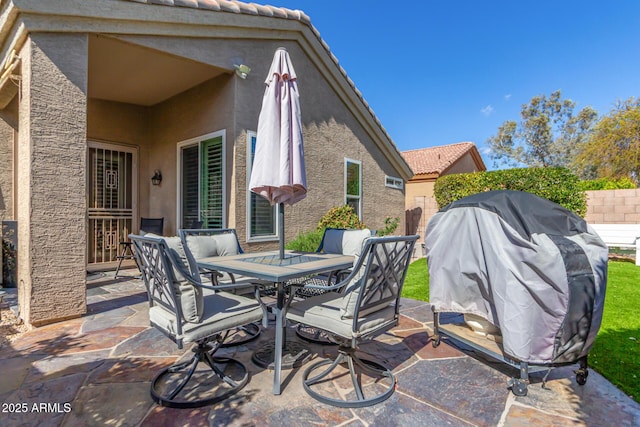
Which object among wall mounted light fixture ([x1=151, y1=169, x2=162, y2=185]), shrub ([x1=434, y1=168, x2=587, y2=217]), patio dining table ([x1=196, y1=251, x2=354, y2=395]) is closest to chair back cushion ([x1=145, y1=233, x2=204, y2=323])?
patio dining table ([x1=196, y1=251, x2=354, y2=395])

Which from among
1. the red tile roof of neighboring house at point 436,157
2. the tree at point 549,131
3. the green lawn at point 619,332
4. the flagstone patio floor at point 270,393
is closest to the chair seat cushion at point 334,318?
the flagstone patio floor at point 270,393

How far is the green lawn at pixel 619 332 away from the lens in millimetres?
2820

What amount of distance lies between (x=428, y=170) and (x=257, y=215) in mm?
11909

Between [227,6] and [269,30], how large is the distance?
44.8 inches

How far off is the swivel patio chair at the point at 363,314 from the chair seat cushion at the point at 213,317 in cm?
34

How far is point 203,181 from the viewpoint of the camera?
257 inches

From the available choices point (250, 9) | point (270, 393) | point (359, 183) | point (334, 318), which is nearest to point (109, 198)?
point (250, 9)

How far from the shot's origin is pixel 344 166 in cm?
868

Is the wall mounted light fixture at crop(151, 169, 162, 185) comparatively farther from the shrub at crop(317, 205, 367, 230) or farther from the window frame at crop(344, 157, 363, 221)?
the window frame at crop(344, 157, 363, 221)

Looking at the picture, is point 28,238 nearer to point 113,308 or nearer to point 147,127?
point 113,308

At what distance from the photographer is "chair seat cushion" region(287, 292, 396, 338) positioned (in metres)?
2.38

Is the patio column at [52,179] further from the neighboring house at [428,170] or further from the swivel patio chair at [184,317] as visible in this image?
the neighboring house at [428,170]

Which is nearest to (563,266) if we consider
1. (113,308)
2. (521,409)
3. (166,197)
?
(521,409)

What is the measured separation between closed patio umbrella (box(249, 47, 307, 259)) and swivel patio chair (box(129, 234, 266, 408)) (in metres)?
1.01
